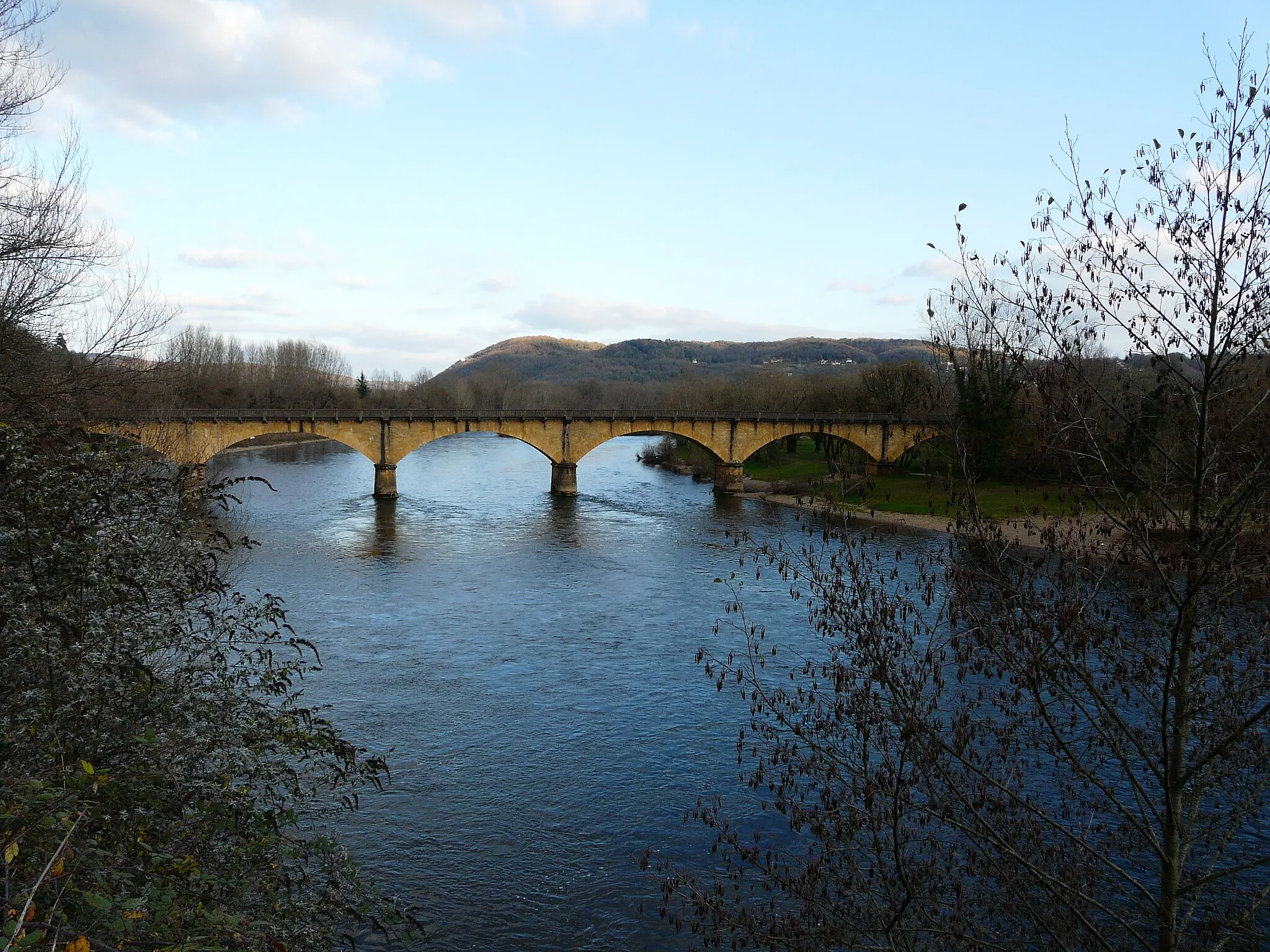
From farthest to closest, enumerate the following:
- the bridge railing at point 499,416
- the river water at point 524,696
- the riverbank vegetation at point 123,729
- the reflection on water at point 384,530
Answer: the bridge railing at point 499,416 < the reflection on water at point 384,530 < the river water at point 524,696 < the riverbank vegetation at point 123,729

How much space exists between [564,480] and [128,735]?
58176 millimetres

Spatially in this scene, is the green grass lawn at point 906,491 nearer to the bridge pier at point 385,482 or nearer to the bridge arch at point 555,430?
the bridge arch at point 555,430

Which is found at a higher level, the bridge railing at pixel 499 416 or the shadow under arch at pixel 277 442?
the bridge railing at pixel 499 416

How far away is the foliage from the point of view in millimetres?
6789

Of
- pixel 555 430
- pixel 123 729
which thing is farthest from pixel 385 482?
pixel 123 729

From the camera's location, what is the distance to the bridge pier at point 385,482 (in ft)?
202

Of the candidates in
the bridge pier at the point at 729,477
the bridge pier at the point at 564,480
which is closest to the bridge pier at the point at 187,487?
the bridge pier at the point at 564,480

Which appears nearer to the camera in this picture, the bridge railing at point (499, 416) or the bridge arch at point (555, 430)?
the bridge railing at point (499, 416)

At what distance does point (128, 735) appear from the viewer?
9.25 metres

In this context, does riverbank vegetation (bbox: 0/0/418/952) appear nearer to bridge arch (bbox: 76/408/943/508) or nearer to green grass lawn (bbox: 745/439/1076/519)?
green grass lawn (bbox: 745/439/1076/519)

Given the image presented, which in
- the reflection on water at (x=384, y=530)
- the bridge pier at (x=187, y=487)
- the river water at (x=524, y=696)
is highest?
the bridge pier at (x=187, y=487)

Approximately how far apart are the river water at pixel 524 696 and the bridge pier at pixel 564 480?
11.5 metres

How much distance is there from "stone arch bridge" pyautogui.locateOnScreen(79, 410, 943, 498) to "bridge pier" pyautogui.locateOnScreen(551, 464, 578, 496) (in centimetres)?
7

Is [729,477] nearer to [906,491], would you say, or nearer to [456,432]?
[906,491]
